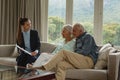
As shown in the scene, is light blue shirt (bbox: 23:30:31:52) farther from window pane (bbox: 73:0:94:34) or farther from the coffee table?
the coffee table

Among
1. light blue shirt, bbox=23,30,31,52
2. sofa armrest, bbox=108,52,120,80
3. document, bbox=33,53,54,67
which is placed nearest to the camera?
sofa armrest, bbox=108,52,120,80

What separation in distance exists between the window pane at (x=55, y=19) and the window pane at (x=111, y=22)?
0.95 meters

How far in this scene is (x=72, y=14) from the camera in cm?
533

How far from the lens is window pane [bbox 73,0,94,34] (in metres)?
5.15

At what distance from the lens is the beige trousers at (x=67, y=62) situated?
3705 millimetres

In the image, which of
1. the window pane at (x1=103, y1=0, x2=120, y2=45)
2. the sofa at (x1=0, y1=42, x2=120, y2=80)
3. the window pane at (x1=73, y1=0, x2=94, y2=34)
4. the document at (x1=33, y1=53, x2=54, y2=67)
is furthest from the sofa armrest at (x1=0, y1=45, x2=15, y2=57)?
the window pane at (x1=103, y1=0, x2=120, y2=45)

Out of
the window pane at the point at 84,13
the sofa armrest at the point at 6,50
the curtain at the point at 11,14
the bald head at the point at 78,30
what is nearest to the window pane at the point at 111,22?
the window pane at the point at 84,13

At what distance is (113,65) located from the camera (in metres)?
3.49

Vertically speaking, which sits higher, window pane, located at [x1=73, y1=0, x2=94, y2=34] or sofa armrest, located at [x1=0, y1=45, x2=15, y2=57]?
window pane, located at [x1=73, y1=0, x2=94, y2=34]

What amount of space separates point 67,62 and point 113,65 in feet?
2.27

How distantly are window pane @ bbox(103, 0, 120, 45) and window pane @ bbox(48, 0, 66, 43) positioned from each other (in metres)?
0.95

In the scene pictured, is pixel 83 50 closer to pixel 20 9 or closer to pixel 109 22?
pixel 109 22

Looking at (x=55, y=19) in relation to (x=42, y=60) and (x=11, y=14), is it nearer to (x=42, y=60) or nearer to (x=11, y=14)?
(x=11, y=14)

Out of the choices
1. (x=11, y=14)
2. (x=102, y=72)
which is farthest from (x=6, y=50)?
(x=102, y=72)
